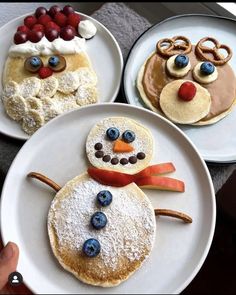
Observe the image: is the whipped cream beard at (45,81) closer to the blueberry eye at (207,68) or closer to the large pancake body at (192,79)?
the large pancake body at (192,79)

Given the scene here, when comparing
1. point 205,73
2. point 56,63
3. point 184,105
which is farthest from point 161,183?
point 56,63

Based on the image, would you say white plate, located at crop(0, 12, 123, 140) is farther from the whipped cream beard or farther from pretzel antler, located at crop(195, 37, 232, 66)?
pretzel antler, located at crop(195, 37, 232, 66)

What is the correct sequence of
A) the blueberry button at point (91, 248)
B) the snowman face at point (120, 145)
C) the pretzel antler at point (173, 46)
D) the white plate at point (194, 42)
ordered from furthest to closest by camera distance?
the pretzel antler at point (173, 46) < the white plate at point (194, 42) < the snowman face at point (120, 145) < the blueberry button at point (91, 248)

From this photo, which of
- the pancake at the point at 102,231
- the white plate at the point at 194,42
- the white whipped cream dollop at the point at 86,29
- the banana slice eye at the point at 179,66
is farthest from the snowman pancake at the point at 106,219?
the white whipped cream dollop at the point at 86,29

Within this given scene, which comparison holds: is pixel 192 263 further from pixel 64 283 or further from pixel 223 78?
pixel 223 78

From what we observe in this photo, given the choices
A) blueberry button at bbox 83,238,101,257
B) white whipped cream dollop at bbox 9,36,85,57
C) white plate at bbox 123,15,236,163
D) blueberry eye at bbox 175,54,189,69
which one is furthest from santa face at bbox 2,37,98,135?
blueberry button at bbox 83,238,101,257
